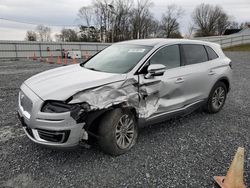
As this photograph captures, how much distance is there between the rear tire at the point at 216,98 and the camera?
4.67m

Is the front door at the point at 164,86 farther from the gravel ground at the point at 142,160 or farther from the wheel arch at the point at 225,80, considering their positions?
the wheel arch at the point at 225,80

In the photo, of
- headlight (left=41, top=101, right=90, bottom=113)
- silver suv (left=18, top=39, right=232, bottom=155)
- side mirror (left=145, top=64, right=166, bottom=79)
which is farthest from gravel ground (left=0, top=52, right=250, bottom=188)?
side mirror (left=145, top=64, right=166, bottom=79)

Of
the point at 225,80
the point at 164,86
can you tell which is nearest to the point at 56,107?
the point at 164,86

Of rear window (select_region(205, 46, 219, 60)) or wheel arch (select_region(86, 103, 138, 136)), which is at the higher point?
rear window (select_region(205, 46, 219, 60))

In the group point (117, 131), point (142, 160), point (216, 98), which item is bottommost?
point (142, 160)

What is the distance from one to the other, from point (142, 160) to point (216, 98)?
275 cm

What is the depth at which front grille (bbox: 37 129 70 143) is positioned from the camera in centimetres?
260

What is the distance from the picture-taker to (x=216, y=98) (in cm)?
485

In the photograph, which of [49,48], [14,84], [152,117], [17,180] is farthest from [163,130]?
[49,48]

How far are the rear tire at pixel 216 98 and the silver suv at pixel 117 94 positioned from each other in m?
0.12

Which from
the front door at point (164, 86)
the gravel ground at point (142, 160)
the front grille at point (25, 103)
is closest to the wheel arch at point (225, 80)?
the gravel ground at point (142, 160)

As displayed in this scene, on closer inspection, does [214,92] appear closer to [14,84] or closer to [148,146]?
[148,146]

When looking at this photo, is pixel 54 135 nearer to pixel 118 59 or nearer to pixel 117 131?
pixel 117 131

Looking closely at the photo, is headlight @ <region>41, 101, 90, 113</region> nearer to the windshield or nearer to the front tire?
the front tire
